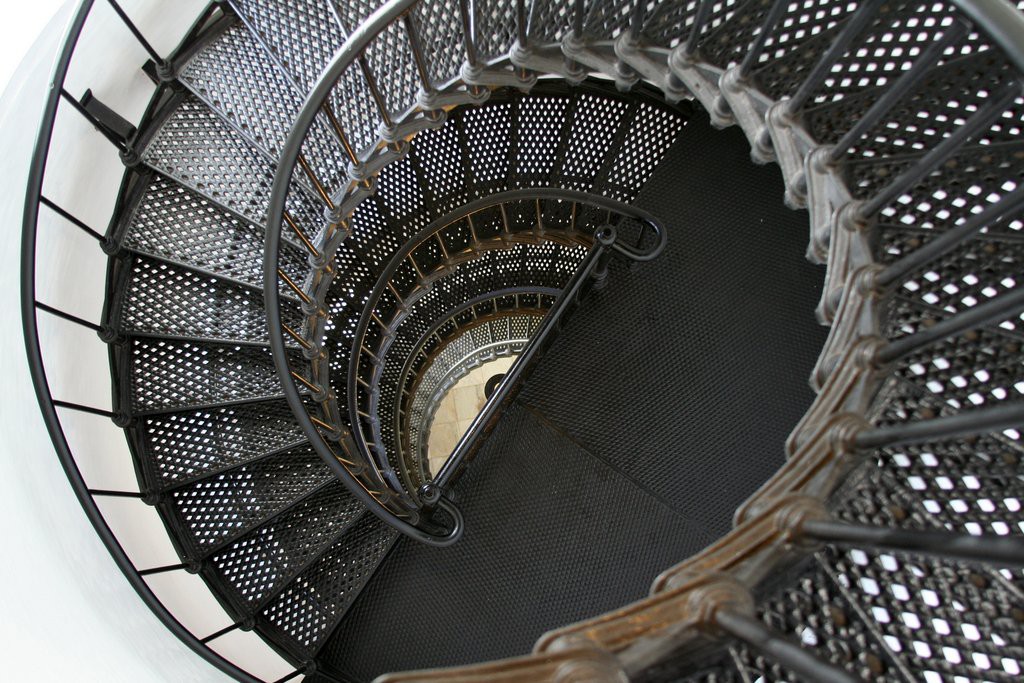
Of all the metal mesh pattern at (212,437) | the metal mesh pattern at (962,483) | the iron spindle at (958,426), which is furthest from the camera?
the metal mesh pattern at (212,437)

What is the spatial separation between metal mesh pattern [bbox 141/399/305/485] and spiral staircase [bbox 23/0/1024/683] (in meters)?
0.02

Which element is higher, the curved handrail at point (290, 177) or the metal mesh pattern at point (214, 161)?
the metal mesh pattern at point (214, 161)

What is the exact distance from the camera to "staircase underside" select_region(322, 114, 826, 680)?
4027 millimetres

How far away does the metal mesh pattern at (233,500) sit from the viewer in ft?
12.1

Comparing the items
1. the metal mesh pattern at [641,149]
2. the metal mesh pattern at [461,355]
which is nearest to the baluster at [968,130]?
the metal mesh pattern at [641,149]

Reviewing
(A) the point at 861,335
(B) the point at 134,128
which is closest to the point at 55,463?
(B) the point at 134,128

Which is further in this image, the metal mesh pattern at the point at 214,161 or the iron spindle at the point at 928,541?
the metal mesh pattern at the point at 214,161

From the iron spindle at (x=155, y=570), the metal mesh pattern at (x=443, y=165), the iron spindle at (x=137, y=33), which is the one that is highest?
the iron spindle at (x=137, y=33)

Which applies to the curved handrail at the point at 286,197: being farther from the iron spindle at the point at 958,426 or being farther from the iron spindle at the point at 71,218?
the iron spindle at the point at 958,426

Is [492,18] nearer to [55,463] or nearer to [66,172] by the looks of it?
[66,172]

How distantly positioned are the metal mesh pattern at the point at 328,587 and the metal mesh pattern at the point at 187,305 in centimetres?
155

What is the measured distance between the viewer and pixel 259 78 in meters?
3.55

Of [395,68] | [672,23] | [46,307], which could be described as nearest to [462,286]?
[395,68]

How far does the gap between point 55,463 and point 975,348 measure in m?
3.98
